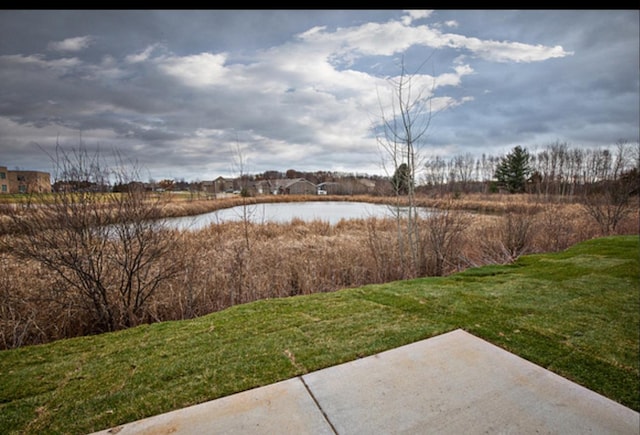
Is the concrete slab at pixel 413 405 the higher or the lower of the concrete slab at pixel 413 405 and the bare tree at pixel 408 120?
the lower

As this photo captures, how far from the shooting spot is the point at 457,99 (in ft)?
18.3

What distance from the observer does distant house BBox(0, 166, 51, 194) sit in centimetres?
345

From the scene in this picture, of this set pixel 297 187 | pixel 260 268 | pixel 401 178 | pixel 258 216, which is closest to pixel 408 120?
pixel 401 178

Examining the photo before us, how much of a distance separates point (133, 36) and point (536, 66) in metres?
5.95

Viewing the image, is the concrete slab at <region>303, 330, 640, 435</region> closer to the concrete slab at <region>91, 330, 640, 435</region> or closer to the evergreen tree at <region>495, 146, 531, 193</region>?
the concrete slab at <region>91, 330, 640, 435</region>

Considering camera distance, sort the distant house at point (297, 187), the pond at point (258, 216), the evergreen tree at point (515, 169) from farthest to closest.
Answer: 1. the distant house at point (297, 187)
2. the evergreen tree at point (515, 169)
3. the pond at point (258, 216)

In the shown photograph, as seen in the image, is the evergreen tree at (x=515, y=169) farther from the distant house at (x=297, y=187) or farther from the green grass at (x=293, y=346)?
the green grass at (x=293, y=346)

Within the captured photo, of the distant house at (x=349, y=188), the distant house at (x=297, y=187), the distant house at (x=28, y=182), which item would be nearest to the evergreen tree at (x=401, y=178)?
the distant house at (x=28, y=182)

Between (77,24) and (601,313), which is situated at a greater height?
→ (77,24)

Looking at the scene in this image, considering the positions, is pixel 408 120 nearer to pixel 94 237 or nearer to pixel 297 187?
pixel 94 237

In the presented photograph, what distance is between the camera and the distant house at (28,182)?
11.3 ft

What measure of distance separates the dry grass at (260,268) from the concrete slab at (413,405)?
109 inches
